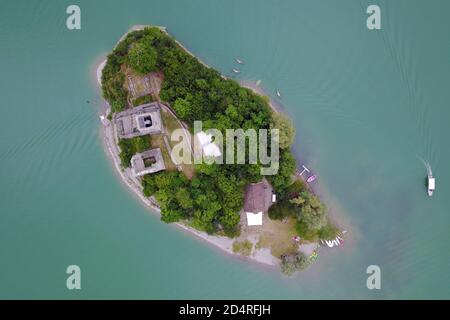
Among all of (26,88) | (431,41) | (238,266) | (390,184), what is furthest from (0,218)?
(431,41)

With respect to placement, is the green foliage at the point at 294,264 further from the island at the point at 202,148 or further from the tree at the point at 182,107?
the tree at the point at 182,107

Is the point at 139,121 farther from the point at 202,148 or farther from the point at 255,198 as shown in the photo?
Result: the point at 255,198

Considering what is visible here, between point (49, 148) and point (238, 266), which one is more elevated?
point (49, 148)

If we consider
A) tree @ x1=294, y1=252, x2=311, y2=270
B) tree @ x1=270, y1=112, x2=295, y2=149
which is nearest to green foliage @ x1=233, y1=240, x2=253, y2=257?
tree @ x1=294, y1=252, x2=311, y2=270

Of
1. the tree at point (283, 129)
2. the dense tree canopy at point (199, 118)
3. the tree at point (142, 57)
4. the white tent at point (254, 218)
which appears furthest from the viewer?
the white tent at point (254, 218)

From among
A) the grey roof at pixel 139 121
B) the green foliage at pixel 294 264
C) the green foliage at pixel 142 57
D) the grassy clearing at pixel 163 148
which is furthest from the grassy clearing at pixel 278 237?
the green foliage at pixel 142 57

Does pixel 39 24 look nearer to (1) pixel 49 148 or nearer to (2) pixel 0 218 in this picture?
(1) pixel 49 148

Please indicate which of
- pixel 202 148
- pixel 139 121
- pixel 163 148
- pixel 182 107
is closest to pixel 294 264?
pixel 202 148
